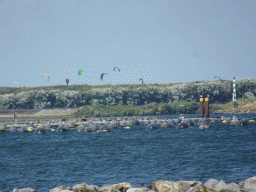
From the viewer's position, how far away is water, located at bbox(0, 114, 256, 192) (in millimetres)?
20172

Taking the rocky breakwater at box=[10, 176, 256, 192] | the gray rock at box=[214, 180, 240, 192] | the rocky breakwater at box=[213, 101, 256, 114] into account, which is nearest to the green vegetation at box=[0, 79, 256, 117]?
the rocky breakwater at box=[213, 101, 256, 114]

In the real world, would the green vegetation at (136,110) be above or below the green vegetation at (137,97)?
below

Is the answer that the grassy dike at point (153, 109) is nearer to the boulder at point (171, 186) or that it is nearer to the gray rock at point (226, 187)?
the boulder at point (171, 186)

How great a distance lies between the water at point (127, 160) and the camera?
20.2m

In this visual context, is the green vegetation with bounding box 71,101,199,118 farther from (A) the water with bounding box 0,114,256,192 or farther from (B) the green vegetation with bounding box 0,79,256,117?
(A) the water with bounding box 0,114,256,192

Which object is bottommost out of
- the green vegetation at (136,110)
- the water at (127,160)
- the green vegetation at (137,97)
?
the water at (127,160)

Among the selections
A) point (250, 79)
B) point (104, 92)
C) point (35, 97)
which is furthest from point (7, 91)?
point (250, 79)

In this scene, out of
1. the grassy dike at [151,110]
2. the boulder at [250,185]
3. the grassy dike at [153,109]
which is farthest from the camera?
the grassy dike at [153,109]

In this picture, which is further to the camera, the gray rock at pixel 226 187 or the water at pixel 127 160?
the water at pixel 127 160

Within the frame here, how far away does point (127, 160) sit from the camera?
26125mm

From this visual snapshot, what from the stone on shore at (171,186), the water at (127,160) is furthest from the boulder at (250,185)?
the water at (127,160)

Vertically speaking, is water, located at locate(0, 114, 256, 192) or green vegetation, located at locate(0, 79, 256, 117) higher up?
green vegetation, located at locate(0, 79, 256, 117)

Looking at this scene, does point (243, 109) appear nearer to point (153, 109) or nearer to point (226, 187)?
point (153, 109)

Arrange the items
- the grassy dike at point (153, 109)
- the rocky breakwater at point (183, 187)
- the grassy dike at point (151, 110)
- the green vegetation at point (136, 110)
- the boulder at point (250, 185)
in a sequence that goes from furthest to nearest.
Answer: the green vegetation at point (136, 110) → the grassy dike at point (153, 109) → the grassy dike at point (151, 110) → the boulder at point (250, 185) → the rocky breakwater at point (183, 187)
